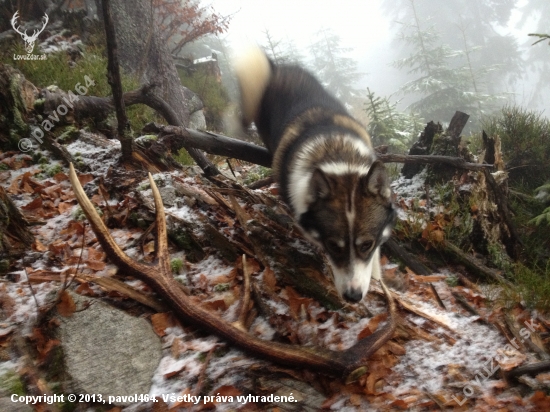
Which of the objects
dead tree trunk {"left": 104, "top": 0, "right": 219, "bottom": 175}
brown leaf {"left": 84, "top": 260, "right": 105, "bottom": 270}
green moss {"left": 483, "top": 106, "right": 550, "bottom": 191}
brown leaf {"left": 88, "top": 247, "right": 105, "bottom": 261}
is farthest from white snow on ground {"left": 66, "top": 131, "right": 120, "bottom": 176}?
green moss {"left": 483, "top": 106, "right": 550, "bottom": 191}

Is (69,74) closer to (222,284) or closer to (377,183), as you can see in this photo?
(222,284)

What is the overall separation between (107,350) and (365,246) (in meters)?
1.64

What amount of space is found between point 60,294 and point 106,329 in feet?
1.02

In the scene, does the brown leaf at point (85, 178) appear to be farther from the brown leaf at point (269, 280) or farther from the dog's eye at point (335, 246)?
the dog's eye at point (335, 246)

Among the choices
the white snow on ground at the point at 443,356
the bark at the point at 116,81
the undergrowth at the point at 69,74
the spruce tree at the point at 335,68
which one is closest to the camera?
the white snow on ground at the point at 443,356

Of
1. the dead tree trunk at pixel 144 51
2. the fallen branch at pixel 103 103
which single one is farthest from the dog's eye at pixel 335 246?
the dead tree trunk at pixel 144 51

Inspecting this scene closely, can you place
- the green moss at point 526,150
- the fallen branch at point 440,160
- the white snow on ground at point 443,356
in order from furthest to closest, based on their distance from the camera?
the green moss at point 526,150, the fallen branch at point 440,160, the white snow on ground at point 443,356

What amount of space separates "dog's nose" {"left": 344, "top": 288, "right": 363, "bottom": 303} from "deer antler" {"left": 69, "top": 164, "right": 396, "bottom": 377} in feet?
0.66

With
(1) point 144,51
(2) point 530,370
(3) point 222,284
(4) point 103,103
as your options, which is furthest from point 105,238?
(1) point 144,51

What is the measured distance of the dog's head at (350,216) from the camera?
7.57ft

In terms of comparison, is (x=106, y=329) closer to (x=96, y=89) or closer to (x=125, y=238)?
(x=125, y=238)

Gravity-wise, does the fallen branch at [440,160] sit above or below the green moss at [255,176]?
below

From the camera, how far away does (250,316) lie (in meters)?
2.13

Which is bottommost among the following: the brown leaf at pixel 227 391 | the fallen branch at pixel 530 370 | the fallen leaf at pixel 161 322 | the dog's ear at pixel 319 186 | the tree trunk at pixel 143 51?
the fallen branch at pixel 530 370
